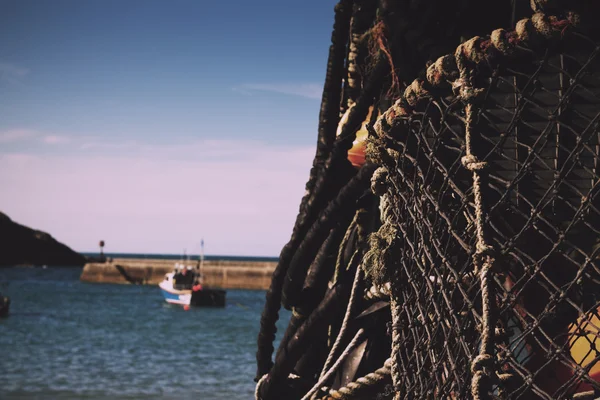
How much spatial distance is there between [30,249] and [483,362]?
383ft

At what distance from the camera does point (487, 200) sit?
72.9 inches

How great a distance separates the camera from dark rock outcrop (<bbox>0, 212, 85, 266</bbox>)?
350 feet

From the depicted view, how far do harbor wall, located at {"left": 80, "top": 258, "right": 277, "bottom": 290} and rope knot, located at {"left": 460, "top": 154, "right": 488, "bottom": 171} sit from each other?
5219 cm

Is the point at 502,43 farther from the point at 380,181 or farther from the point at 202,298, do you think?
the point at 202,298

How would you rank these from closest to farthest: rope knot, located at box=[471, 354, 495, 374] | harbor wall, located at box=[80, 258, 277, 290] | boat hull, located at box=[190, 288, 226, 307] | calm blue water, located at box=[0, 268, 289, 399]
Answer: rope knot, located at box=[471, 354, 495, 374]
calm blue water, located at box=[0, 268, 289, 399]
boat hull, located at box=[190, 288, 226, 307]
harbor wall, located at box=[80, 258, 277, 290]

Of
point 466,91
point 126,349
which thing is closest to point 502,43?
point 466,91

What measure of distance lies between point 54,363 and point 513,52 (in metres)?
23.8

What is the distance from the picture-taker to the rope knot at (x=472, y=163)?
72.4 inches

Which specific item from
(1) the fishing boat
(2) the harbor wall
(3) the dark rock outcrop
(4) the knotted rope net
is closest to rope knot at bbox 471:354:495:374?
(4) the knotted rope net

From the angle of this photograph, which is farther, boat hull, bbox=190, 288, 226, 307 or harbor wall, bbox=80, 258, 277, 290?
harbor wall, bbox=80, 258, 277, 290

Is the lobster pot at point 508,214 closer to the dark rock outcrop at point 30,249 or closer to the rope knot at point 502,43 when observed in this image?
the rope knot at point 502,43

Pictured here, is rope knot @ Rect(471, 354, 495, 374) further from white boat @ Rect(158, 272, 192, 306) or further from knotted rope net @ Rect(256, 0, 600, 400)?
white boat @ Rect(158, 272, 192, 306)

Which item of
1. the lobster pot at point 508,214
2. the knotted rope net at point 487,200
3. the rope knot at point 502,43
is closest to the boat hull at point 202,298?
the knotted rope net at point 487,200

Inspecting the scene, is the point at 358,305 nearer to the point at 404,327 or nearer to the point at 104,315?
the point at 404,327
